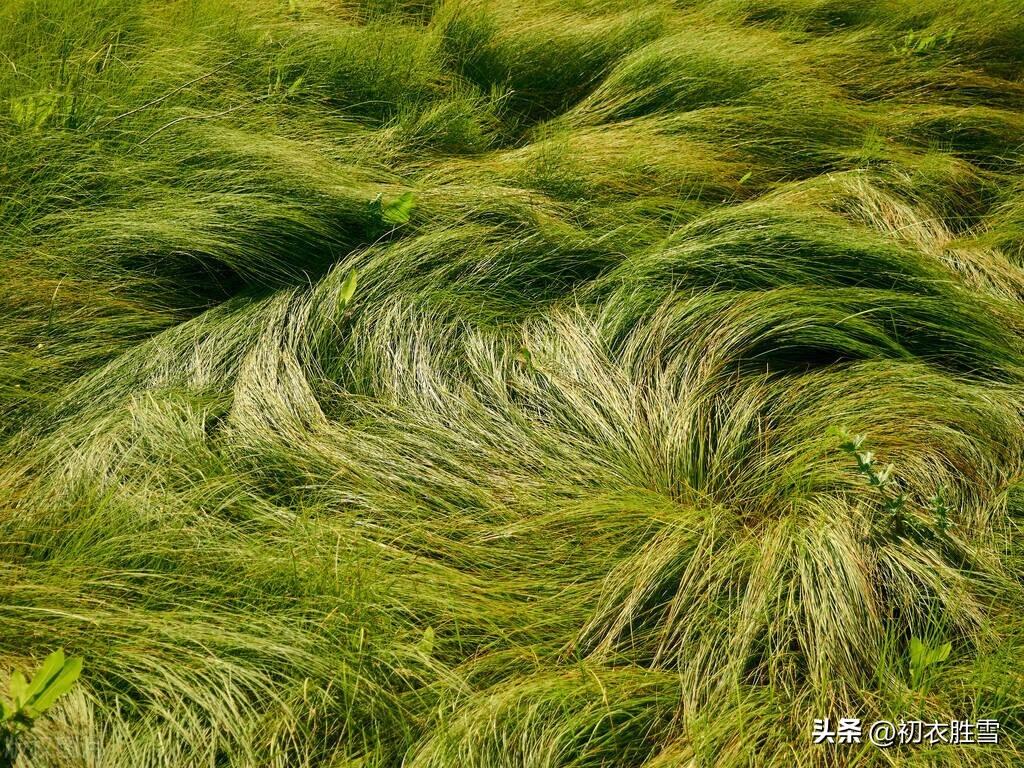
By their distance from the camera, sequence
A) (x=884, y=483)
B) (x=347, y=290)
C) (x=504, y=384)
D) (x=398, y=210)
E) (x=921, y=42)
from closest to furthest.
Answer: (x=884, y=483) < (x=504, y=384) < (x=347, y=290) < (x=398, y=210) < (x=921, y=42)

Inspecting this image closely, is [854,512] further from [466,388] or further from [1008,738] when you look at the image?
[466,388]

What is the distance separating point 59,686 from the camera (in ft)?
4.47

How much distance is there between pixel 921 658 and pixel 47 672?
60.3 inches

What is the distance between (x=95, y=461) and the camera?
196cm

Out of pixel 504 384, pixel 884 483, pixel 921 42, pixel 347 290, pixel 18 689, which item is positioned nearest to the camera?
pixel 18 689

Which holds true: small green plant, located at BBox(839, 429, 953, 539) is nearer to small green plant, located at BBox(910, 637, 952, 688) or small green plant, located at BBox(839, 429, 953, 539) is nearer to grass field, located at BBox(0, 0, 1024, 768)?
grass field, located at BBox(0, 0, 1024, 768)

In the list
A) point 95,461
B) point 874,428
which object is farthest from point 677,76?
point 95,461

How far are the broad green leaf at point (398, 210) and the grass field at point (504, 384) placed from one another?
1cm

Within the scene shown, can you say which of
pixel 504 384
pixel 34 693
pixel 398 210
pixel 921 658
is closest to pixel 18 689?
pixel 34 693

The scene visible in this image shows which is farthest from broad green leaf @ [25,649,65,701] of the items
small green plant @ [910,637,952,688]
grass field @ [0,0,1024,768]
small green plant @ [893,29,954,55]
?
small green plant @ [893,29,954,55]

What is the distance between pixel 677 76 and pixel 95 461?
2554mm

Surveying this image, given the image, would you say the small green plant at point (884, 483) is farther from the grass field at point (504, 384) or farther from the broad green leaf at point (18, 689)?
the broad green leaf at point (18, 689)

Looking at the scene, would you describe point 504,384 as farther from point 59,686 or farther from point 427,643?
point 59,686

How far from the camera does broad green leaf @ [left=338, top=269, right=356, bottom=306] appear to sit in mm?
2367
